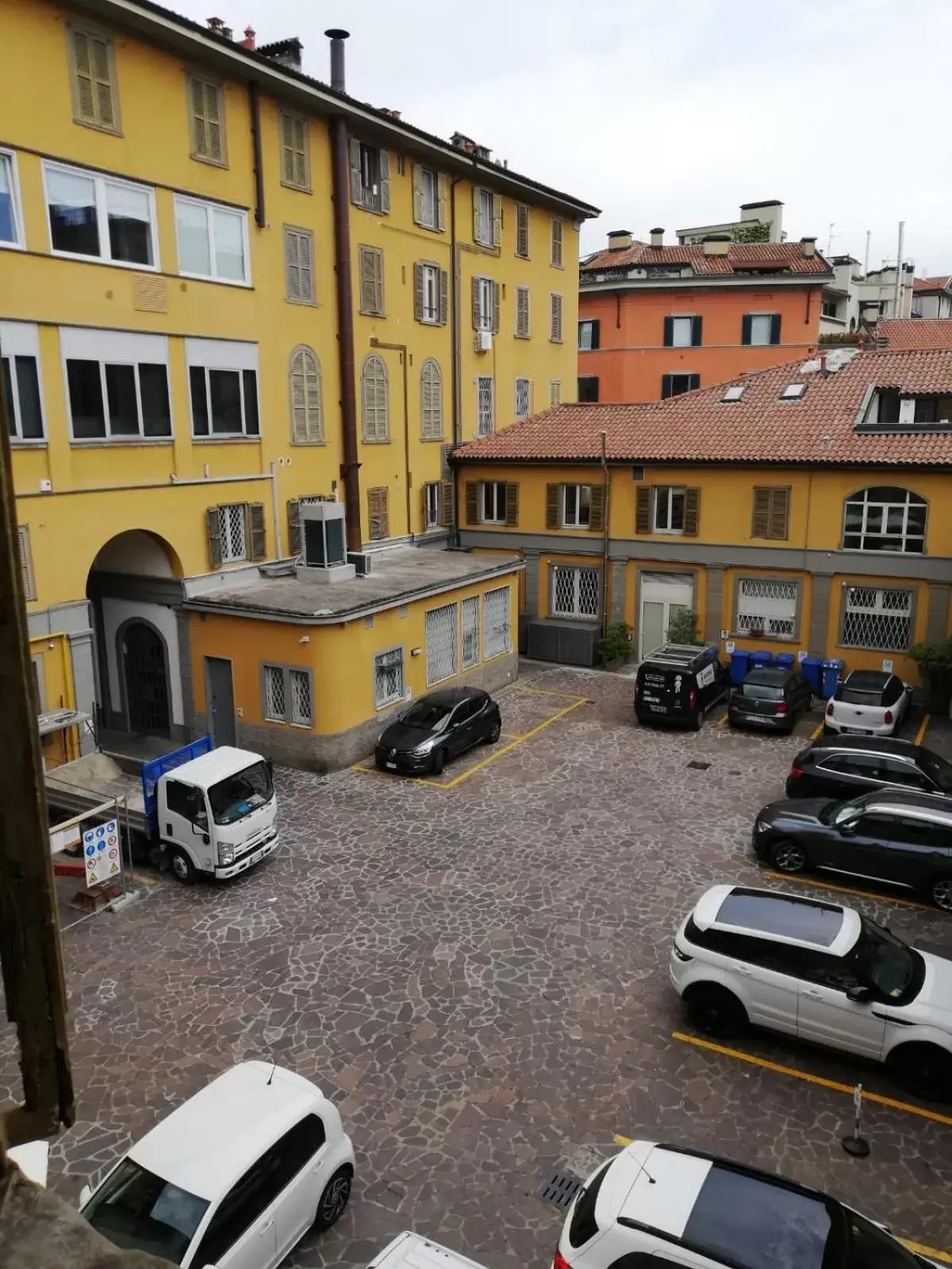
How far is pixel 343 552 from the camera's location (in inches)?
1002

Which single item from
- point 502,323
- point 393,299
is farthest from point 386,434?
point 502,323

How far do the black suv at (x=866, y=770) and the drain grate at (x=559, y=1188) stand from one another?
10513mm

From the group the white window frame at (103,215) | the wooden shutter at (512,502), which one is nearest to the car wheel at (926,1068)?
the white window frame at (103,215)

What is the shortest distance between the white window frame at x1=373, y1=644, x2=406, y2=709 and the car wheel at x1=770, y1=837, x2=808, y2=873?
978 cm

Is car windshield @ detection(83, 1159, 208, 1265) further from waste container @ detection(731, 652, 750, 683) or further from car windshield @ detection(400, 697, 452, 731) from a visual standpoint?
waste container @ detection(731, 652, 750, 683)

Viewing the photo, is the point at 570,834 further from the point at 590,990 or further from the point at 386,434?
the point at 386,434

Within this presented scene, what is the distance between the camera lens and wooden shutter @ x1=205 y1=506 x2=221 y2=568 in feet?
76.4

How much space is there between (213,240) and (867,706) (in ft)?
62.3

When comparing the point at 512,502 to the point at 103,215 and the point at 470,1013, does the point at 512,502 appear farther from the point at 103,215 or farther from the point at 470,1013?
the point at 470,1013

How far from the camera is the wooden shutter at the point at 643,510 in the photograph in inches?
1150

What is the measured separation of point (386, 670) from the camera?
899 inches

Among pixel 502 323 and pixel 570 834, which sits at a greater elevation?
pixel 502 323

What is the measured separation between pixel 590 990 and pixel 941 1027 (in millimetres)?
4361

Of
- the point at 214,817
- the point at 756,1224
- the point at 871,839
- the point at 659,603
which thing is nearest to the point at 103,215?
the point at 214,817
